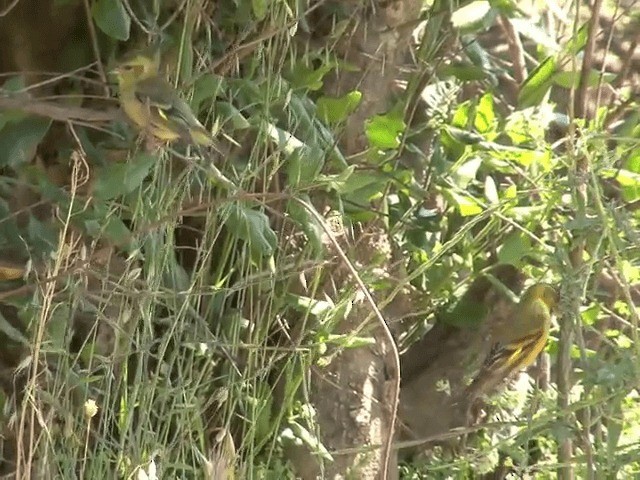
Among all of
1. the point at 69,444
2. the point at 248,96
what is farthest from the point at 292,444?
the point at 248,96

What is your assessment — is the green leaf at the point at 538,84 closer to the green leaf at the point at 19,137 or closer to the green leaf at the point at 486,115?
the green leaf at the point at 486,115

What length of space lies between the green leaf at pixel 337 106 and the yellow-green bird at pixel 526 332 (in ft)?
0.83

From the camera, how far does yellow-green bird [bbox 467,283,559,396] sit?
95 centimetres

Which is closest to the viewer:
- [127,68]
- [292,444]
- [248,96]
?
[127,68]

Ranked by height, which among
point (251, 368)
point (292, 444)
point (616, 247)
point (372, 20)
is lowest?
point (292, 444)

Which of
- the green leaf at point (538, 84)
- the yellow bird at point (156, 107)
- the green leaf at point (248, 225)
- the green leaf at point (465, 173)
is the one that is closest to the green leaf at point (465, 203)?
the green leaf at point (465, 173)

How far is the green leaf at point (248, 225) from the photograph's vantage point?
83 cm

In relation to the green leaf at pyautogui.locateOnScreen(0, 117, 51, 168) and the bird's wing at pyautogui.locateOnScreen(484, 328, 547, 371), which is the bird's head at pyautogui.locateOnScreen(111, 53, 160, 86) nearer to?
the green leaf at pyautogui.locateOnScreen(0, 117, 51, 168)

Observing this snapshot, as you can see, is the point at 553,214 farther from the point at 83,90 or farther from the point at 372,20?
the point at 83,90

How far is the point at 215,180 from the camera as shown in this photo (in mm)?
820

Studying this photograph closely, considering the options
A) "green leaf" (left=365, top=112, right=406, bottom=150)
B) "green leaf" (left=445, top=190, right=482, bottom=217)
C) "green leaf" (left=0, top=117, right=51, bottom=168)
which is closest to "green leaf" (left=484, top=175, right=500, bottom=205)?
"green leaf" (left=445, top=190, right=482, bottom=217)

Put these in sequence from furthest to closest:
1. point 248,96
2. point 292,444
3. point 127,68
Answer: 1. point 292,444
2. point 248,96
3. point 127,68

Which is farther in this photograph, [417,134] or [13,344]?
[417,134]

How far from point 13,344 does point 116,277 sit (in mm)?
124
